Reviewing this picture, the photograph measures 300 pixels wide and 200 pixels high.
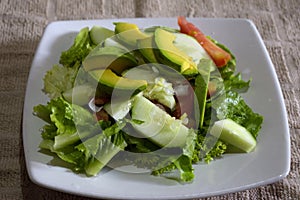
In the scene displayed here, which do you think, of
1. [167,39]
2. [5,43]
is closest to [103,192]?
[167,39]

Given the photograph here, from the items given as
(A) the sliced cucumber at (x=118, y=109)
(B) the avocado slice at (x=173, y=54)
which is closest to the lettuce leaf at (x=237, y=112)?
(B) the avocado slice at (x=173, y=54)

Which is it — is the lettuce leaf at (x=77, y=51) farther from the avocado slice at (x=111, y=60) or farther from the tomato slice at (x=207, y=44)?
the tomato slice at (x=207, y=44)

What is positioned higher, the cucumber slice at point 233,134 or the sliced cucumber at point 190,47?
the sliced cucumber at point 190,47

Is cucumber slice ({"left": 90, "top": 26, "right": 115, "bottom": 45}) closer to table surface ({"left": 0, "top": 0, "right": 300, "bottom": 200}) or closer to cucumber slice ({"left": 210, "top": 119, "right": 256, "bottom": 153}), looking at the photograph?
table surface ({"left": 0, "top": 0, "right": 300, "bottom": 200})

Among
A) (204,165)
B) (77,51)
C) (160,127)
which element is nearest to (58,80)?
(77,51)

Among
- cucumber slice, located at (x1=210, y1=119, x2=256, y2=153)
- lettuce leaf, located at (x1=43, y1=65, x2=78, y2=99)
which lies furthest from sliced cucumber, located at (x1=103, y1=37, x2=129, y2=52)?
cucumber slice, located at (x1=210, y1=119, x2=256, y2=153)
